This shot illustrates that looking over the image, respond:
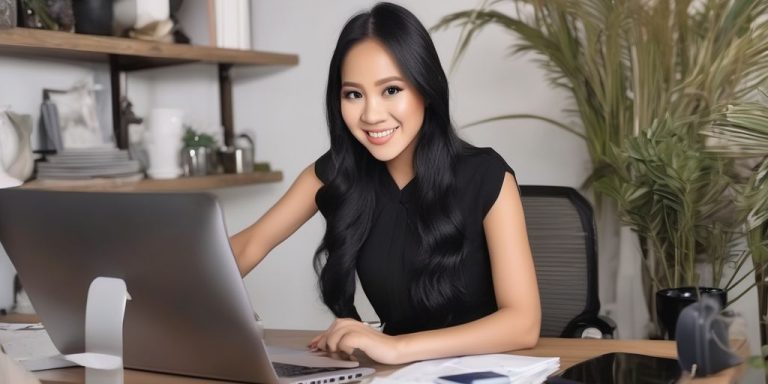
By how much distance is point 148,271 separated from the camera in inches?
47.1

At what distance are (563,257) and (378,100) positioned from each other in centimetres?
76

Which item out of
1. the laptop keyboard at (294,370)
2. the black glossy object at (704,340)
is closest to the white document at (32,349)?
the laptop keyboard at (294,370)

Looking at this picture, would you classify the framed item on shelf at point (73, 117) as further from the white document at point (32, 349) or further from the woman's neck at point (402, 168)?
the woman's neck at point (402, 168)

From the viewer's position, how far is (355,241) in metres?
1.86

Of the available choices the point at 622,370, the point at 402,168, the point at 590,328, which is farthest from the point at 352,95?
the point at 590,328

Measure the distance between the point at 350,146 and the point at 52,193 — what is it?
0.75 metres

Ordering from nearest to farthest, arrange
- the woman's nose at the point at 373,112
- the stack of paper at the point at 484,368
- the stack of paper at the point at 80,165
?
the stack of paper at the point at 484,368, the woman's nose at the point at 373,112, the stack of paper at the point at 80,165

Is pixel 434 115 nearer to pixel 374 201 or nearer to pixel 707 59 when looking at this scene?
pixel 374 201

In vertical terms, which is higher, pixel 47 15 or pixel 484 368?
pixel 47 15

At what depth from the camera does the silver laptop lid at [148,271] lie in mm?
1127

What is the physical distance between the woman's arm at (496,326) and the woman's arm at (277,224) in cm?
44

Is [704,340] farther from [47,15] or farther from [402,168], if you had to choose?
[47,15]

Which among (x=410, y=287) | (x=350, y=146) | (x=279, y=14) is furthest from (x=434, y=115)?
(x=279, y=14)

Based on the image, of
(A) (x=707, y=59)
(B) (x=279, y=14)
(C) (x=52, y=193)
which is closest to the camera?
(C) (x=52, y=193)
